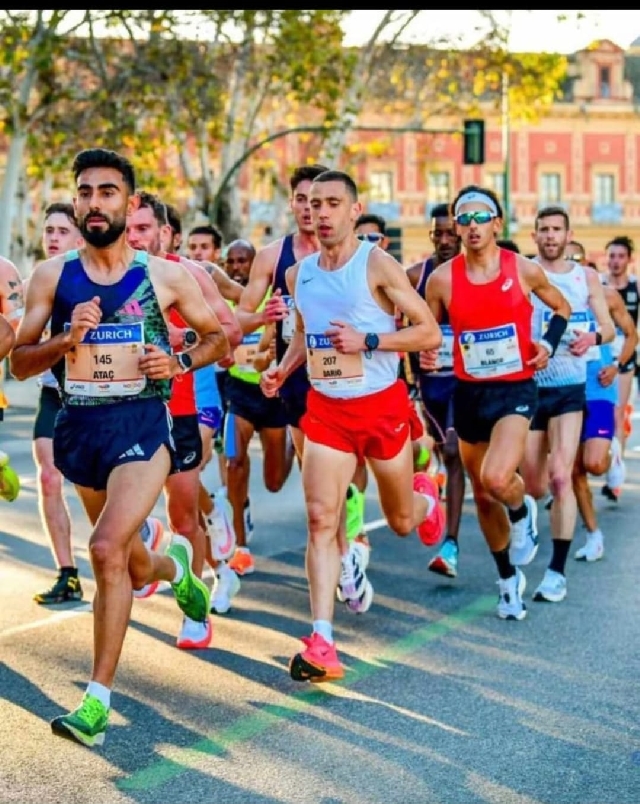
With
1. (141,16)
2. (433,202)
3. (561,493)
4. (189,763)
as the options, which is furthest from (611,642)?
(433,202)

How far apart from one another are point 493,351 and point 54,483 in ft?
7.52

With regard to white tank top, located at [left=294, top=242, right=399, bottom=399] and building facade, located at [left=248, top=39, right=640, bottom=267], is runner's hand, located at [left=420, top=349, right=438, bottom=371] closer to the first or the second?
white tank top, located at [left=294, top=242, right=399, bottom=399]

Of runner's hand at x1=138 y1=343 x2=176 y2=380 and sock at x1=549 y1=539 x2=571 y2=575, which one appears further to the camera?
sock at x1=549 y1=539 x2=571 y2=575

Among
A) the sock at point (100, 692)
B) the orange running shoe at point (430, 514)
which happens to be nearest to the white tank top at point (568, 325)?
the orange running shoe at point (430, 514)

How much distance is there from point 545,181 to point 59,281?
69.2 metres

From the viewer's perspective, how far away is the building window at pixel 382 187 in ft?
241

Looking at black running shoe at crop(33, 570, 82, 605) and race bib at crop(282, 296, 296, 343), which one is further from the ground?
race bib at crop(282, 296, 296, 343)

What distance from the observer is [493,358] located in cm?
823

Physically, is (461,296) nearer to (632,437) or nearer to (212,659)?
(212,659)

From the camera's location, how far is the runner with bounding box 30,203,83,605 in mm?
8523

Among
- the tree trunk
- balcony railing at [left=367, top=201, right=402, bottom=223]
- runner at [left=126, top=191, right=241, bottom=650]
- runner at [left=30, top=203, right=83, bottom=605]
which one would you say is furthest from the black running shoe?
balcony railing at [left=367, top=201, right=402, bottom=223]

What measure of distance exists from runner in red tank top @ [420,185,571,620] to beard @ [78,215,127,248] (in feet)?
8.23

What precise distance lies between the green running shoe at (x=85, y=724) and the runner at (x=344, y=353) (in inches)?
60.1

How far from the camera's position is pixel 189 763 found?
5.46m
